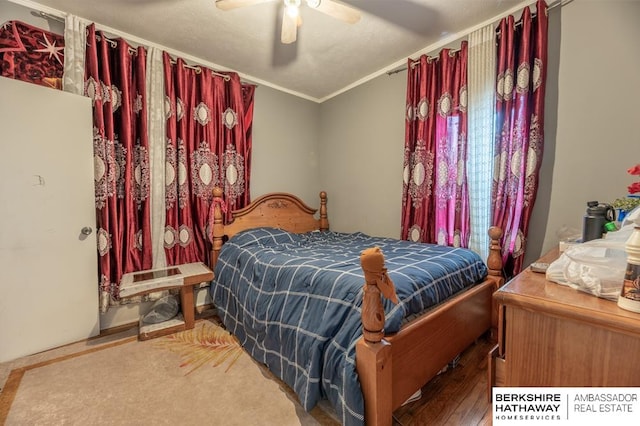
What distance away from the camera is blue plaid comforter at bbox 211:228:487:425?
4.11 feet

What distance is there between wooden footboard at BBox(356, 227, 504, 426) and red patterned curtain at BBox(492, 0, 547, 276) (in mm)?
296

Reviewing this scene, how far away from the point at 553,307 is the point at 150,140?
9.57 feet

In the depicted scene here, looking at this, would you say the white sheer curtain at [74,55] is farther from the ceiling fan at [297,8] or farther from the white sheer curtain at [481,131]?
the white sheer curtain at [481,131]

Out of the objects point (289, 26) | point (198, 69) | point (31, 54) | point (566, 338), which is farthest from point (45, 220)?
point (566, 338)

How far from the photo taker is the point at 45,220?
1911 mm

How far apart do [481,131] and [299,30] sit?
5.83 feet

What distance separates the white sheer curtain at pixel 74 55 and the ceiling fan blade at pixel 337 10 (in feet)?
6.04

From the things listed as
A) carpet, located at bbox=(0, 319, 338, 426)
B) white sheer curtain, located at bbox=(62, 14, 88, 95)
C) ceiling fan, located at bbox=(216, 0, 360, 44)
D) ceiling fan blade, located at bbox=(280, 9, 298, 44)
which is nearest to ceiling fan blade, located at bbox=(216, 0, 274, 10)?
ceiling fan, located at bbox=(216, 0, 360, 44)

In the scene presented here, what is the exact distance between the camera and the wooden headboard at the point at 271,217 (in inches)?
107

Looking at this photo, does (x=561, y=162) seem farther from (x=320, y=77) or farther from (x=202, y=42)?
(x=202, y=42)

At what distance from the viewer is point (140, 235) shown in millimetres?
2428

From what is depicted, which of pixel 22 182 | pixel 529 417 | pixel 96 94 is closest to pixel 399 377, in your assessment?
pixel 529 417

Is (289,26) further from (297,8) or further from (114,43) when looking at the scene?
(114,43)

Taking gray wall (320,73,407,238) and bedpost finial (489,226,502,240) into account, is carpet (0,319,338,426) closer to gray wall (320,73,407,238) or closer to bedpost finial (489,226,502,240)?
bedpost finial (489,226,502,240)
